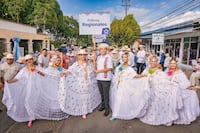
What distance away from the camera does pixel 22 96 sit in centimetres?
405

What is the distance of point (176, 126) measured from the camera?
396 centimetres

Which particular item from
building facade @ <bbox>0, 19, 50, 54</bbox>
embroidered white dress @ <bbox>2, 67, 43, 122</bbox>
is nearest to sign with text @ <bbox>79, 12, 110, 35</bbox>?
embroidered white dress @ <bbox>2, 67, 43, 122</bbox>

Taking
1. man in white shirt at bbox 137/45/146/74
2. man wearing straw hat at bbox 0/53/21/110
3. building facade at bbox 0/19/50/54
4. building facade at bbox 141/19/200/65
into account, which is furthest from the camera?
building facade at bbox 0/19/50/54

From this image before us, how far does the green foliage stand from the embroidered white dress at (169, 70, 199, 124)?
22349 millimetres

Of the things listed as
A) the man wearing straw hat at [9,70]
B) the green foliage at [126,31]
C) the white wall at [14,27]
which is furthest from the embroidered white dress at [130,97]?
the green foliage at [126,31]

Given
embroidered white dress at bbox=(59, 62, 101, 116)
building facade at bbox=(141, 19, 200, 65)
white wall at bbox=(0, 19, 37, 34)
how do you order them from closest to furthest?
embroidered white dress at bbox=(59, 62, 101, 116) < building facade at bbox=(141, 19, 200, 65) < white wall at bbox=(0, 19, 37, 34)

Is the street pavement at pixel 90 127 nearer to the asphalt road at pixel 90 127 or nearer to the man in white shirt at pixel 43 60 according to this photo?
the asphalt road at pixel 90 127

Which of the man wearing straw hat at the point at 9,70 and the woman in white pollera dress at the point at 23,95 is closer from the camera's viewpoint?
the woman in white pollera dress at the point at 23,95

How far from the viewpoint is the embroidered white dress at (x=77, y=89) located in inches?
170

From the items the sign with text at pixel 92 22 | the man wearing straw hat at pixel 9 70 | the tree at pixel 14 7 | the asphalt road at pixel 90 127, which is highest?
the tree at pixel 14 7

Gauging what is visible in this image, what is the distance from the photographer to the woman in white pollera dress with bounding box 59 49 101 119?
433 cm

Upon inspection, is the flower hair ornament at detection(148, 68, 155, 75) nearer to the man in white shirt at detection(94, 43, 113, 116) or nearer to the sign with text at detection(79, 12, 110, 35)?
the man in white shirt at detection(94, 43, 113, 116)

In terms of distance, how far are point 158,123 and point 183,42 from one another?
14.2m

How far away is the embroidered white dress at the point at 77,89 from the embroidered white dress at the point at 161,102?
1474 mm
